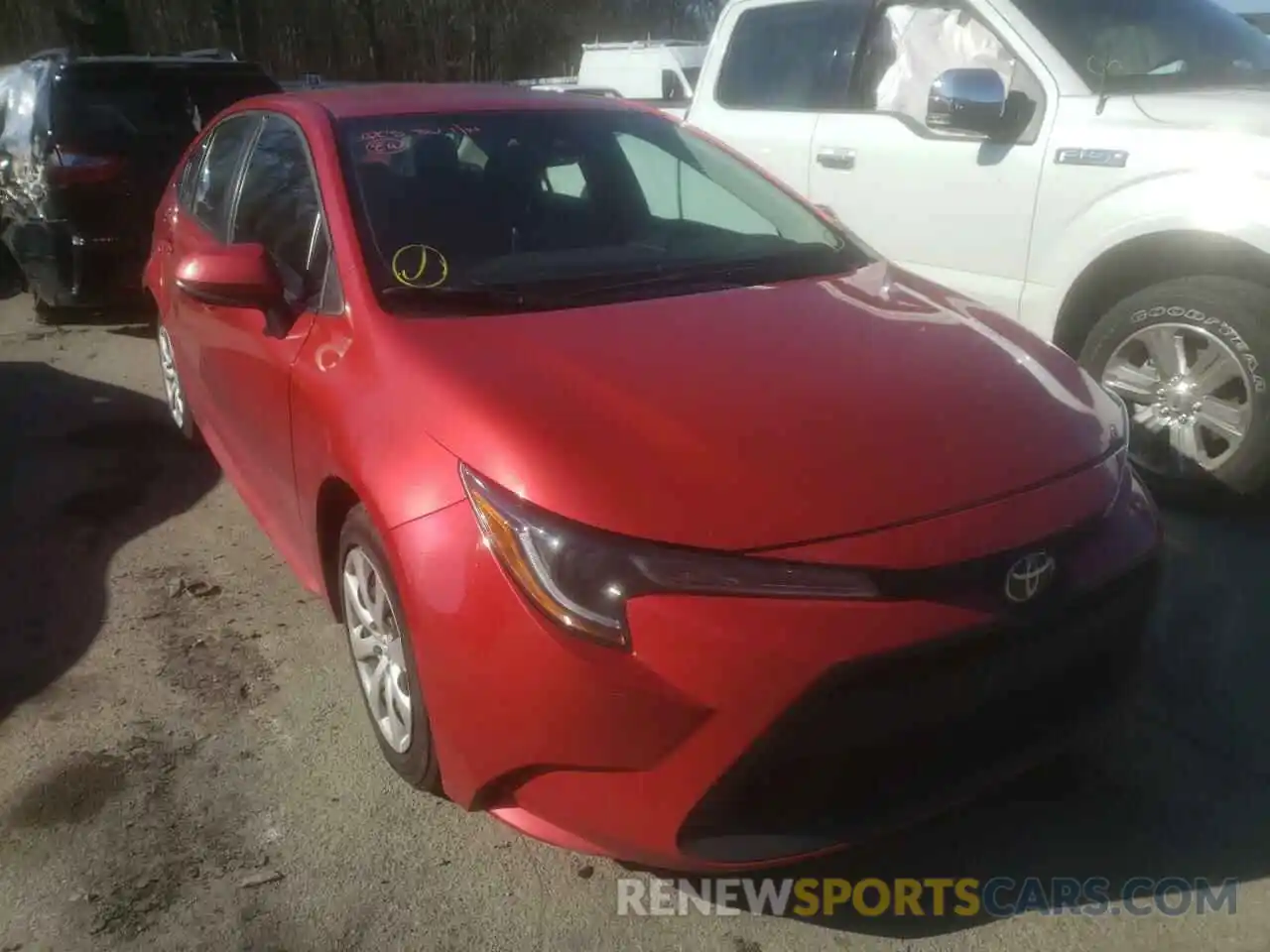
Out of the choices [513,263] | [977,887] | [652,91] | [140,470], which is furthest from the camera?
[652,91]

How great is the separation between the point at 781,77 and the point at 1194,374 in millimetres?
2633

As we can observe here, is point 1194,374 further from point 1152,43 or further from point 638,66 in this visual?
point 638,66

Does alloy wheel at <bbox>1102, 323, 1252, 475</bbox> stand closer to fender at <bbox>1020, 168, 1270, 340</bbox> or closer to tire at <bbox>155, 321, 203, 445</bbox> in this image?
fender at <bbox>1020, 168, 1270, 340</bbox>

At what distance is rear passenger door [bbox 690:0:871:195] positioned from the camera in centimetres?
527

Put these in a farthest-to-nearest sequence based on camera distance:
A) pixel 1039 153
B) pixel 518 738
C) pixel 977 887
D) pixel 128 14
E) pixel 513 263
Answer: pixel 128 14, pixel 1039 153, pixel 513 263, pixel 977 887, pixel 518 738

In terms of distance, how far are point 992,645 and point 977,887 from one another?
648 mm

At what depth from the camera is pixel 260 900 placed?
2369 millimetres

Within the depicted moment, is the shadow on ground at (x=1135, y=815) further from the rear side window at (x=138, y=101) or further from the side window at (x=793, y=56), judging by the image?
the rear side window at (x=138, y=101)

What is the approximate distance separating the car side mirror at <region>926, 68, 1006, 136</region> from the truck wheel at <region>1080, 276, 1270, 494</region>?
0.87 metres

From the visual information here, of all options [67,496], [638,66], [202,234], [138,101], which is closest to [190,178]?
[202,234]

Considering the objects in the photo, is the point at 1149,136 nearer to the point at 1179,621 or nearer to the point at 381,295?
the point at 1179,621

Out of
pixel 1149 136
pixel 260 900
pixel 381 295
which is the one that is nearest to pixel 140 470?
pixel 381 295

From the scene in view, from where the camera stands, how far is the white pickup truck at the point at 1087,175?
3783 mm

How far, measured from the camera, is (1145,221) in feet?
12.7
